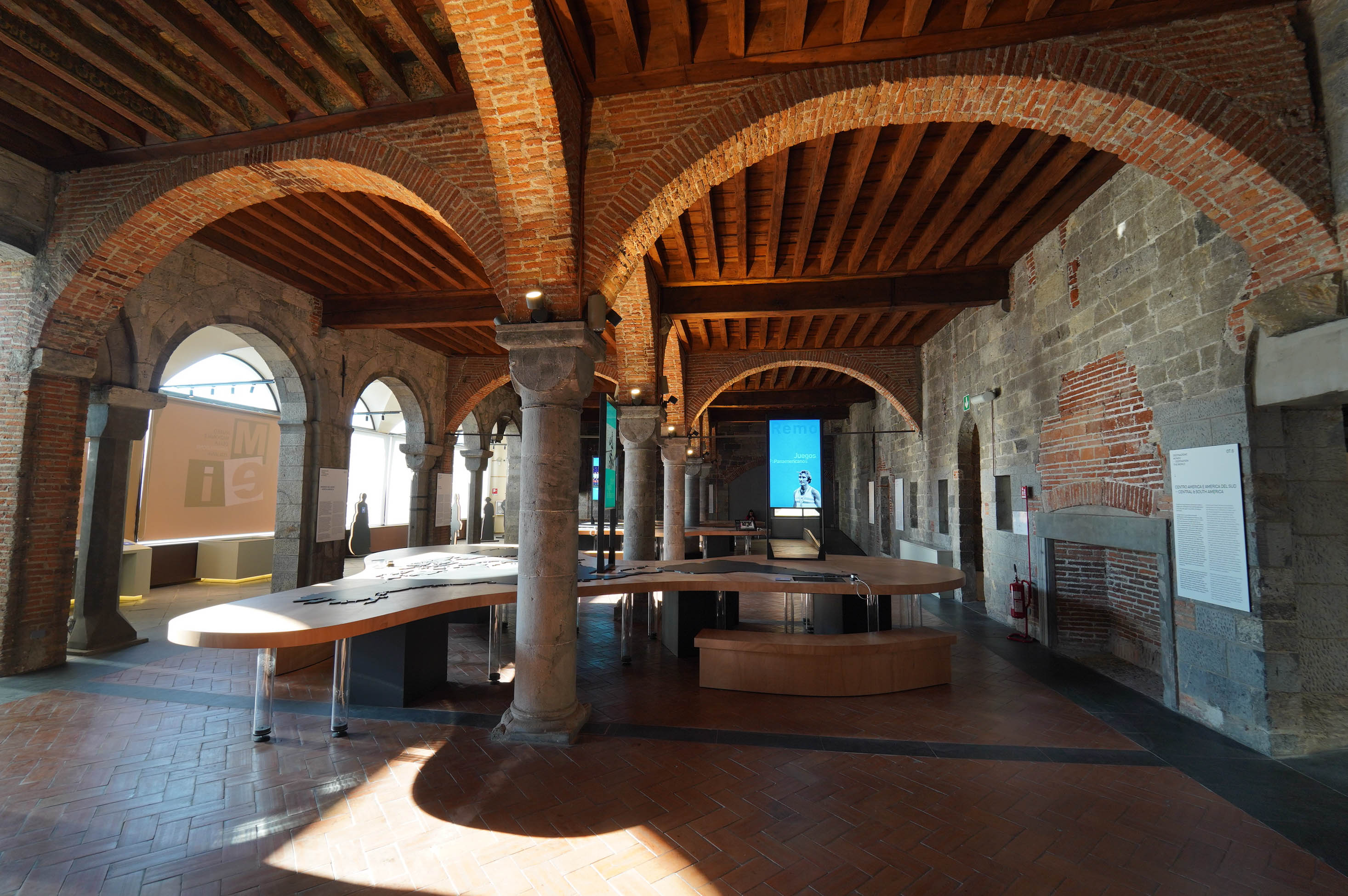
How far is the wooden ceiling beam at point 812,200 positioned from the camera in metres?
4.89

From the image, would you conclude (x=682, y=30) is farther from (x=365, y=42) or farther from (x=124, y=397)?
(x=124, y=397)

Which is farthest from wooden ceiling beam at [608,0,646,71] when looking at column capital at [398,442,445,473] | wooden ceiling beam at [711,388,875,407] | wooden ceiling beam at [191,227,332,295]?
wooden ceiling beam at [711,388,875,407]

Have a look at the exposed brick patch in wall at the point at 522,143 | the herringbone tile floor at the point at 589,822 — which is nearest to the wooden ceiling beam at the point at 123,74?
the exposed brick patch in wall at the point at 522,143

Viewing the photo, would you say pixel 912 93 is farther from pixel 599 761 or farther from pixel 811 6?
pixel 599 761

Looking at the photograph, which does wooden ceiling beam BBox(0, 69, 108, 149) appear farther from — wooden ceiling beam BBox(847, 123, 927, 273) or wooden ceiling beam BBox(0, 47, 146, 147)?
wooden ceiling beam BBox(847, 123, 927, 273)

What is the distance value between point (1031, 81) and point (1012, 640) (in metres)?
5.58

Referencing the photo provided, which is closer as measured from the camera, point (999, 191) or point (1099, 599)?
point (999, 191)

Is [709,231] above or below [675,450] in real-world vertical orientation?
above

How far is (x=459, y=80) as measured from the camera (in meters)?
4.21

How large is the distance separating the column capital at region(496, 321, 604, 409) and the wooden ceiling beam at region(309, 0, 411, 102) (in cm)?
194

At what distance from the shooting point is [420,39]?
3.81 metres

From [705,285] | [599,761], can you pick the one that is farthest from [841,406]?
[599,761]

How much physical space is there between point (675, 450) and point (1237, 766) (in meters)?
8.61

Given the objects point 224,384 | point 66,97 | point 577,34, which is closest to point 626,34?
point 577,34
